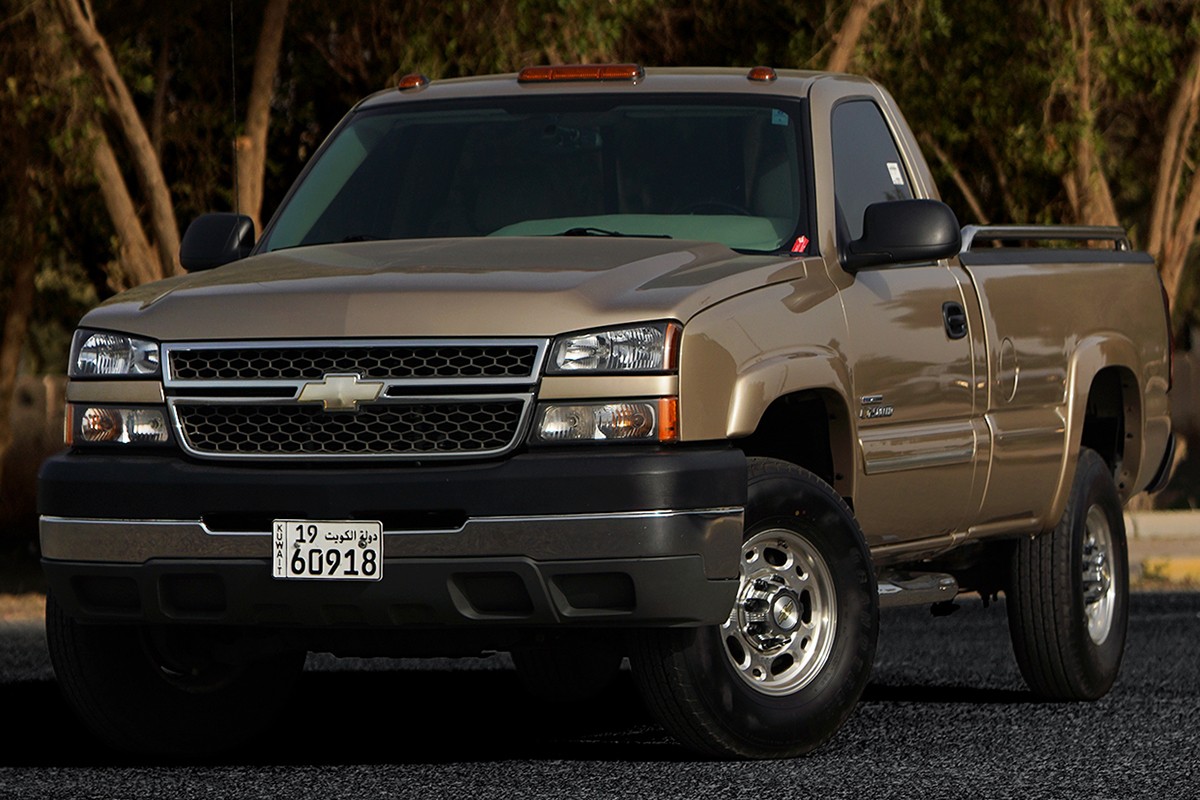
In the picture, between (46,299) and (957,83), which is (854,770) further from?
(46,299)

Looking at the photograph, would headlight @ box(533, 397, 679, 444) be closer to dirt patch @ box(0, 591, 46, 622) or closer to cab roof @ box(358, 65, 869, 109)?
cab roof @ box(358, 65, 869, 109)

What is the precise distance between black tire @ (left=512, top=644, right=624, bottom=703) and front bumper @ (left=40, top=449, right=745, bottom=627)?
201 cm

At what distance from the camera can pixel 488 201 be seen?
813 centimetres

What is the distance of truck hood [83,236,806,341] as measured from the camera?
6707 mm

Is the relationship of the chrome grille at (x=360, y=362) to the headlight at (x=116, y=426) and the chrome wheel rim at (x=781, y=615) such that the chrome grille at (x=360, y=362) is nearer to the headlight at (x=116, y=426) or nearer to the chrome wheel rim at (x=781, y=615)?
the headlight at (x=116, y=426)

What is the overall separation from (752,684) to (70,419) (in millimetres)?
2130

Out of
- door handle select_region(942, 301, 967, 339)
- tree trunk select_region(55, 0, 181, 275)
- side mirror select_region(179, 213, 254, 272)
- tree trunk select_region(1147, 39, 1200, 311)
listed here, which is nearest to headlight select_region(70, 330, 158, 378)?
side mirror select_region(179, 213, 254, 272)

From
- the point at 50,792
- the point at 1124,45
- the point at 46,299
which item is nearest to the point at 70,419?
the point at 50,792

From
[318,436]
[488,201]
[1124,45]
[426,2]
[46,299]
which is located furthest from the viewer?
[46,299]

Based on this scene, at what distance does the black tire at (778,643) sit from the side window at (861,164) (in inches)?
46.2

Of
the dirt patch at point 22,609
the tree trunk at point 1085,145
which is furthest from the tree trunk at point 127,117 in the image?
the tree trunk at point 1085,145

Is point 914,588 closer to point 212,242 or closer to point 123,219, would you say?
point 212,242

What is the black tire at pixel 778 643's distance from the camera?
273 inches

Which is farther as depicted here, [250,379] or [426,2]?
[426,2]
